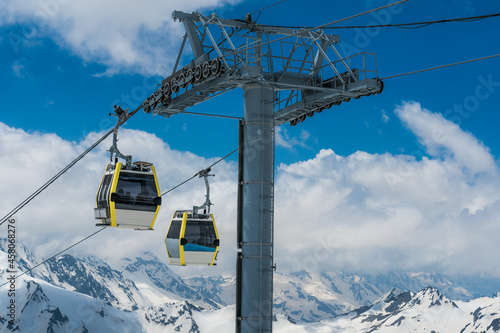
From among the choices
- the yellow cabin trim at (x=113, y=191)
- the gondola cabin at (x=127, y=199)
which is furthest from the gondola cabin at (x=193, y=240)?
the yellow cabin trim at (x=113, y=191)

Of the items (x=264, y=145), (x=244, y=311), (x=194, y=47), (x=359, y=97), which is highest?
(x=194, y=47)

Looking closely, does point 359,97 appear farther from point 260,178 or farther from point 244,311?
point 244,311

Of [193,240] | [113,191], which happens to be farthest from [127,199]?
[193,240]

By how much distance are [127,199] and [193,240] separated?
6009 millimetres

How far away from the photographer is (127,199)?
28.2 metres

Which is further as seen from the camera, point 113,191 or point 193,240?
point 193,240

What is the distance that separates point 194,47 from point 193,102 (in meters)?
2.47

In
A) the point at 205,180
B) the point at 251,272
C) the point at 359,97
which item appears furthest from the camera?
the point at 205,180

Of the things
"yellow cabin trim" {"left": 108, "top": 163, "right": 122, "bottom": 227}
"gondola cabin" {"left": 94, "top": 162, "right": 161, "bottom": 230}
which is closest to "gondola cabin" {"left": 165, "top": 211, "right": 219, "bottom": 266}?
"gondola cabin" {"left": 94, "top": 162, "right": 161, "bottom": 230}

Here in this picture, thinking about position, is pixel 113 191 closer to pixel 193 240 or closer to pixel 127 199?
pixel 127 199

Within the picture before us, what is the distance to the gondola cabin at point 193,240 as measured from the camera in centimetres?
3309

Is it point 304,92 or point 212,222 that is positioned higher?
point 304,92

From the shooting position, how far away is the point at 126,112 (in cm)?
2853

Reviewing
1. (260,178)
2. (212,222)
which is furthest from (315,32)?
(212,222)
